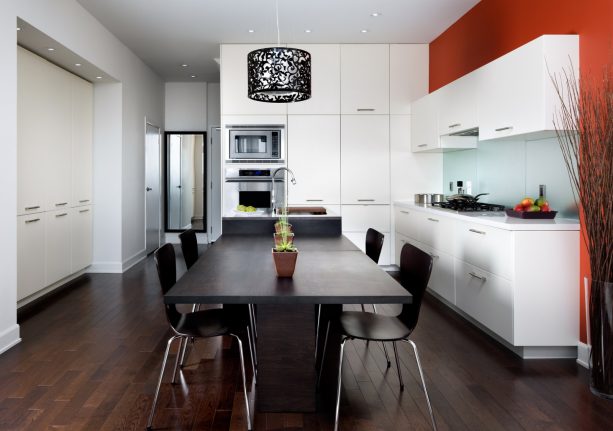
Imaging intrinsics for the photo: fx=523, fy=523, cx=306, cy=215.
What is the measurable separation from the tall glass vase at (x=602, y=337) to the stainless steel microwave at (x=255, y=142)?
4217mm

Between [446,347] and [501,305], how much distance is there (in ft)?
1.56

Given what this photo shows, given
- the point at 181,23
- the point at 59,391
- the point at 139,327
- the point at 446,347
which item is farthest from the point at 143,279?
the point at 446,347

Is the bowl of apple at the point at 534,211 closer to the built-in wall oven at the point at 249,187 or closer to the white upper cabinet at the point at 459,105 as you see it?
the white upper cabinet at the point at 459,105

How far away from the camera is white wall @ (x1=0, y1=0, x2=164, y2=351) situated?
3635 millimetres

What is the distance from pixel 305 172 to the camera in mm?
6457

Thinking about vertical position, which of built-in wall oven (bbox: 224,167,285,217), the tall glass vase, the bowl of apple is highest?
built-in wall oven (bbox: 224,167,285,217)

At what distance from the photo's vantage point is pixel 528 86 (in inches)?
139

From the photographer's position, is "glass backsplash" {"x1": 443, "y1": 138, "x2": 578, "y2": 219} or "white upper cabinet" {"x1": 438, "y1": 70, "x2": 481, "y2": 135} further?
"white upper cabinet" {"x1": 438, "y1": 70, "x2": 481, "y2": 135}

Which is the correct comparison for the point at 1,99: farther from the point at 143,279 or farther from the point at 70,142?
the point at 143,279

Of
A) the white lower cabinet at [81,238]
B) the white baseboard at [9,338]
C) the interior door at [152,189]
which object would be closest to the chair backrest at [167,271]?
the white baseboard at [9,338]

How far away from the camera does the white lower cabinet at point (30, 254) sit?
4570mm

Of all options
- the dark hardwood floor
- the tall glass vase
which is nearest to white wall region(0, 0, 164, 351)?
the dark hardwood floor

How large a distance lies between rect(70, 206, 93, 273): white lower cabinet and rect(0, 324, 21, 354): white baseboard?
83.6 inches

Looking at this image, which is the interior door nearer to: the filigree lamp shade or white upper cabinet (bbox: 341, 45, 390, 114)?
white upper cabinet (bbox: 341, 45, 390, 114)
